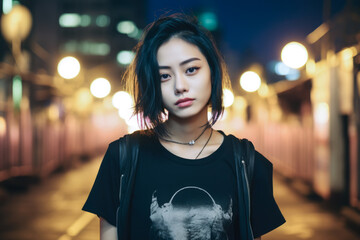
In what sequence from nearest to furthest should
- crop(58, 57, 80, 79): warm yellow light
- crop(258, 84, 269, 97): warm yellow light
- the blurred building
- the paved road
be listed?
the paved road
the blurred building
crop(58, 57, 80, 79): warm yellow light
crop(258, 84, 269, 97): warm yellow light

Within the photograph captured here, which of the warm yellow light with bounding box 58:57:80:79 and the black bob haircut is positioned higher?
the warm yellow light with bounding box 58:57:80:79

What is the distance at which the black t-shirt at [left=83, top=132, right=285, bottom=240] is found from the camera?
2.20m

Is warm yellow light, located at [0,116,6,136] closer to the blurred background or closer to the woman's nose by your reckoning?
the blurred background

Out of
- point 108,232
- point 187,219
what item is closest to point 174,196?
point 187,219

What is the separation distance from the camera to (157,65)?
7.57 feet

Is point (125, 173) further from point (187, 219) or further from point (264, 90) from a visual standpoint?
point (264, 90)

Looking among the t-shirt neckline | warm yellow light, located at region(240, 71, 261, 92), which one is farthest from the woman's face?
warm yellow light, located at region(240, 71, 261, 92)

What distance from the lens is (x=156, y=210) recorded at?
2.19m

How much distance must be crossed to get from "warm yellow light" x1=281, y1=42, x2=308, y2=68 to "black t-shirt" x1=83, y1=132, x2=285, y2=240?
10528mm

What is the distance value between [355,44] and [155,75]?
7.72m

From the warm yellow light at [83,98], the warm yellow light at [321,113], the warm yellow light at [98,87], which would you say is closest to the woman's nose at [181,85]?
the warm yellow light at [321,113]

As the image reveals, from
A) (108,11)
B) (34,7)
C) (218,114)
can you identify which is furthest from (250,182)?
(108,11)

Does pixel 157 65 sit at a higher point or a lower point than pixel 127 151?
higher

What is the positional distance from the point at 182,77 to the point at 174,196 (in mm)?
601
